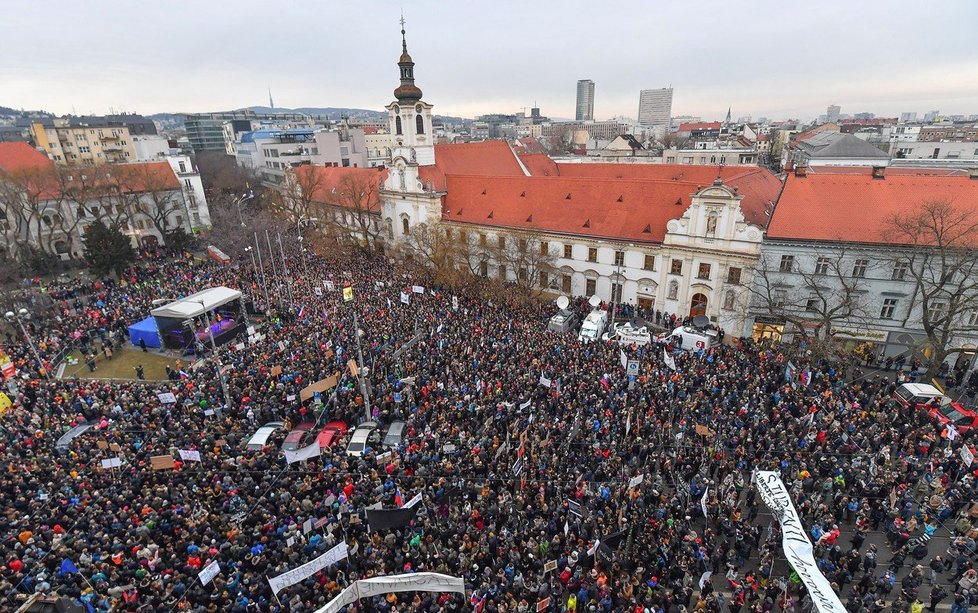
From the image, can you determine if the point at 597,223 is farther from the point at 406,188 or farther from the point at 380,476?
the point at 380,476

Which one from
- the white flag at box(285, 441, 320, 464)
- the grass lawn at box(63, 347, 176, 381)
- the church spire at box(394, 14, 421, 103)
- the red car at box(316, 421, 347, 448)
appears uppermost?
the church spire at box(394, 14, 421, 103)

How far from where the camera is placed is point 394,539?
642 inches

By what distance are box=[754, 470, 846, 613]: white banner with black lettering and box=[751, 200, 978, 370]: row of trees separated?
552 inches

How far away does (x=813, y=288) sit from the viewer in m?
29.5

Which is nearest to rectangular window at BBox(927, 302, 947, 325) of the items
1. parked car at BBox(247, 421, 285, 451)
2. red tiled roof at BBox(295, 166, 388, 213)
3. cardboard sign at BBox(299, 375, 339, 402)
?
cardboard sign at BBox(299, 375, 339, 402)

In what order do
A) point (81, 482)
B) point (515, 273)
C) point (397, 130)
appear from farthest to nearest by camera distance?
point (397, 130) → point (515, 273) → point (81, 482)

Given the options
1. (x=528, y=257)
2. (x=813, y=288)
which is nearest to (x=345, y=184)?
(x=528, y=257)

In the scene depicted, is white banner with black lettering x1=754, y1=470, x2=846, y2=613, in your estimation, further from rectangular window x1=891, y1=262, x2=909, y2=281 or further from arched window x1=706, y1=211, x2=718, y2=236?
rectangular window x1=891, y1=262, x2=909, y2=281

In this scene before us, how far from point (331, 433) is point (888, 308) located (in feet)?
110

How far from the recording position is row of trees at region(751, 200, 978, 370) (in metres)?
26.3

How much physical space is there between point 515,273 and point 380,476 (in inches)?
1033

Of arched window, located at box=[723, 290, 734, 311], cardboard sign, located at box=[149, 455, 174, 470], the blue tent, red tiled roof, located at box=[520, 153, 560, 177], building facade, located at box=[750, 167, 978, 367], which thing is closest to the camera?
cardboard sign, located at box=[149, 455, 174, 470]

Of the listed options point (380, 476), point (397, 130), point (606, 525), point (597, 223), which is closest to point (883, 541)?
point (606, 525)

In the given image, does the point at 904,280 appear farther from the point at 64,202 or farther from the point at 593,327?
the point at 64,202
